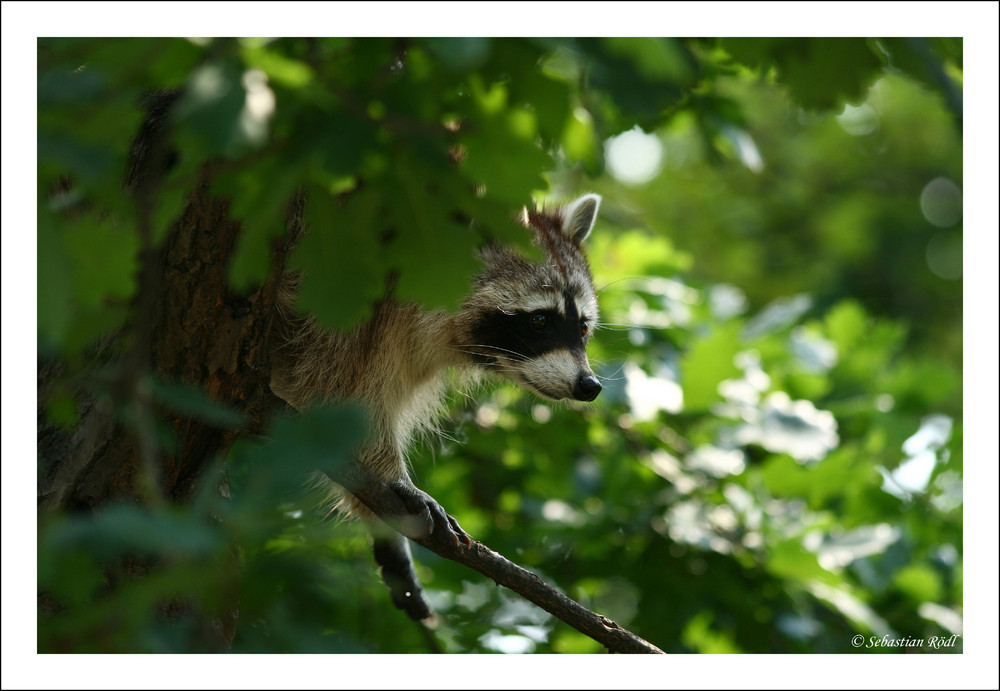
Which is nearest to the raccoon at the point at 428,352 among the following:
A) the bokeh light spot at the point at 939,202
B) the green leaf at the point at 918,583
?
the green leaf at the point at 918,583

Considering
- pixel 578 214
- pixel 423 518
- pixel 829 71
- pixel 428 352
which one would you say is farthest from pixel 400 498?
pixel 829 71

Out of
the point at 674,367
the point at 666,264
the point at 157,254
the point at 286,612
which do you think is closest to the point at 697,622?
the point at 674,367

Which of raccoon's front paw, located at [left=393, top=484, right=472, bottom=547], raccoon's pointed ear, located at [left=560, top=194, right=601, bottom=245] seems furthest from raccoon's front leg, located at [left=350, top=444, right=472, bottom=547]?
raccoon's pointed ear, located at [left=560, top=194, right=601, bottom=245]

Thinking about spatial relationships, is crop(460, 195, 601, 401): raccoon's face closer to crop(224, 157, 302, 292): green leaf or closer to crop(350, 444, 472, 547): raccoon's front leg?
crop(350, 444, 472, 547): raccoon's front leg

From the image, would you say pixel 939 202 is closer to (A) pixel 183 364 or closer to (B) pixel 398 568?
(B) pixel 398 568

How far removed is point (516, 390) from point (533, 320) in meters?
0.68

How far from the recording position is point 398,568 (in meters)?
3.65

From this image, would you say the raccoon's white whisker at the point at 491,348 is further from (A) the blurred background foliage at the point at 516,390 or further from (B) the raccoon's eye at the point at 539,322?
(A) the blurred background foliage at the point at 516,390

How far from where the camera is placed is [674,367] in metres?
4.35

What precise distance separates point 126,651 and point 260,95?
1.03 metres

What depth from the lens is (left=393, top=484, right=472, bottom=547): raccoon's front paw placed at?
9.83 ft

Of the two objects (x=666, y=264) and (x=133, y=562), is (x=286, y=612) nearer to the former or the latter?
(x=133, y=562)

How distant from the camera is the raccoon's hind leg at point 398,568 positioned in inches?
139

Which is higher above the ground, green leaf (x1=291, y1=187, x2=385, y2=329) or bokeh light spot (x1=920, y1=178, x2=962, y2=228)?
bokeh light spot (x1=920, y1=178, x2=962, y2=228)
